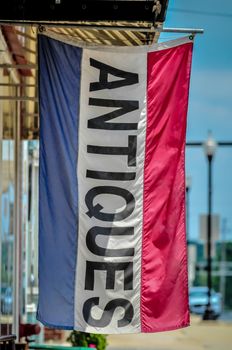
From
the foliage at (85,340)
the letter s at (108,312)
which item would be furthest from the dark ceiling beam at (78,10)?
the foliage at (85,340)

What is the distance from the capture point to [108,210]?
22.7 feet

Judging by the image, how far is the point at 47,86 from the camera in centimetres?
711

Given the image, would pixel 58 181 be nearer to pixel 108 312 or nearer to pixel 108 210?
pixel 108 210

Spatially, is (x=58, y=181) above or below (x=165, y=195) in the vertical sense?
above

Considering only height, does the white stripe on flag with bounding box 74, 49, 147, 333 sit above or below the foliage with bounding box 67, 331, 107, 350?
above

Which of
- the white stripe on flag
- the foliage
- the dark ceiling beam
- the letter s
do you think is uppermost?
the dark ceiling beam

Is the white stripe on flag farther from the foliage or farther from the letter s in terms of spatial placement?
the foliage

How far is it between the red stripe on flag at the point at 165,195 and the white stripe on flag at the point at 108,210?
0.22 feet

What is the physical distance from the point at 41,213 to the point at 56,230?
167mm

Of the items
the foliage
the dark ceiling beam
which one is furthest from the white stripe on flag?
the foliage

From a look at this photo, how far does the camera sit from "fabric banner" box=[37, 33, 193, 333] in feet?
22.7

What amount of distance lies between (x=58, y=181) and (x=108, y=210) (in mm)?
424

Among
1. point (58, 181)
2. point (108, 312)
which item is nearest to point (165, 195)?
point (58, 181)

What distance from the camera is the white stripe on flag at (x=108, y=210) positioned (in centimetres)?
690
